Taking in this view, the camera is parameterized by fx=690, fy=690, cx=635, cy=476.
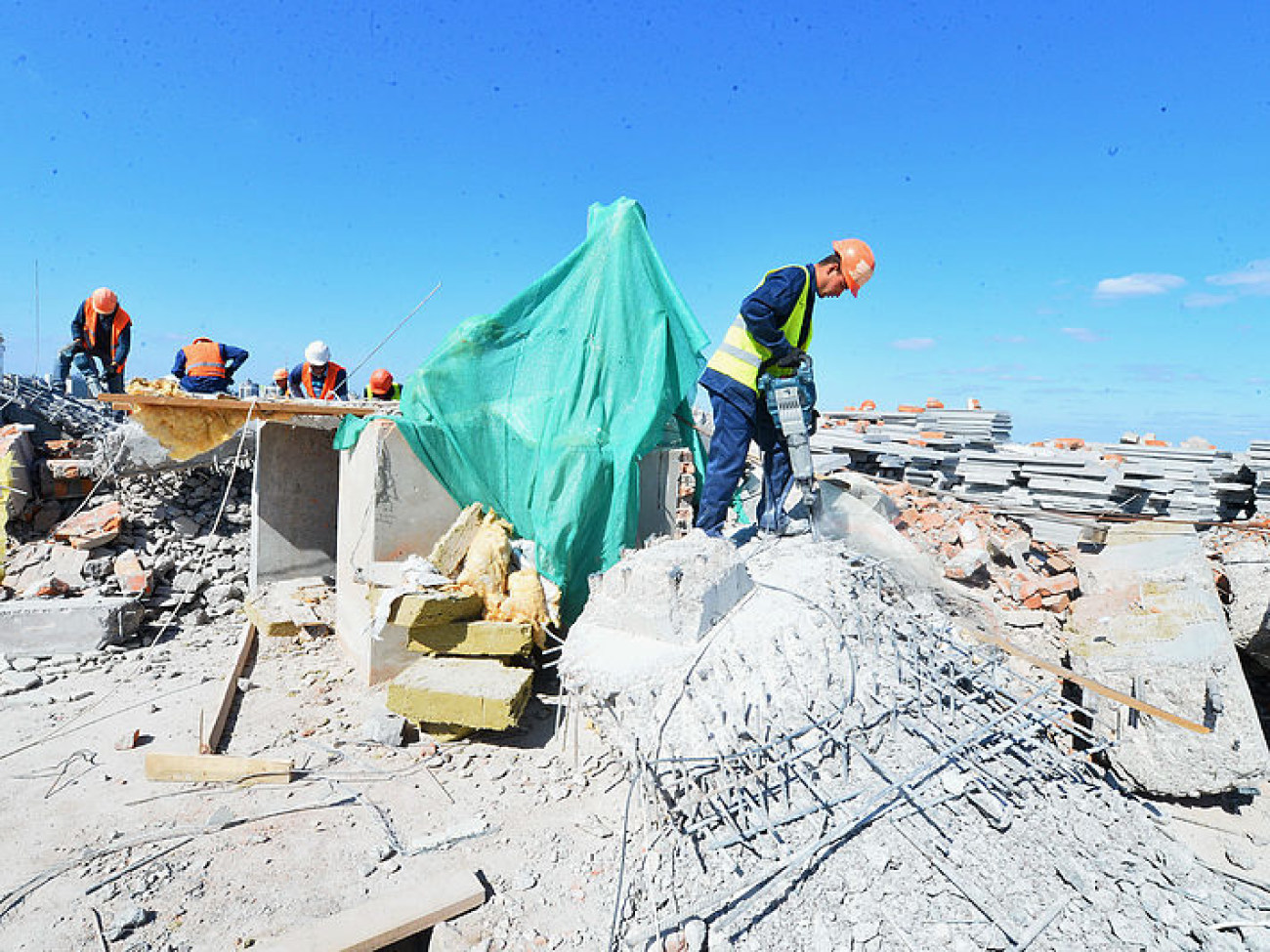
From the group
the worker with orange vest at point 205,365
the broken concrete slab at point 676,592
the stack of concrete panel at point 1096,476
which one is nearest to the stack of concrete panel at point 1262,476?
the stack of concrete panel at point 1096,476

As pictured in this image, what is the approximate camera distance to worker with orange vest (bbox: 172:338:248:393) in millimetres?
6715

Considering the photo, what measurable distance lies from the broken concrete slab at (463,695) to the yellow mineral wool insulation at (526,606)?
1.09 ft

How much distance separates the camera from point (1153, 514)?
7.05m

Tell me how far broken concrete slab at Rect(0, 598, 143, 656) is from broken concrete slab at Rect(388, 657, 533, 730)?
3.31 meters

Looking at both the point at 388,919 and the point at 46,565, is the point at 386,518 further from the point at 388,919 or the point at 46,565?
the point at 46,565

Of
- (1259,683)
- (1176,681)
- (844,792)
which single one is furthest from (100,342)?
(1259,683)

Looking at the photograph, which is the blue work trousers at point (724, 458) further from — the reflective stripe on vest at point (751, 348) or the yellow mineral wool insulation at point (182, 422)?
the yellow mineral wool insulation at point (182, 422)

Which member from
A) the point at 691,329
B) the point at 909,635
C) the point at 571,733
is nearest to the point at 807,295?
the point at 691,329

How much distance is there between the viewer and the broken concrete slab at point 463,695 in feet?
12.1

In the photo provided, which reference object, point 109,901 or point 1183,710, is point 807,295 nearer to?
point 1183,710

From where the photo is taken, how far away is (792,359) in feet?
13.8

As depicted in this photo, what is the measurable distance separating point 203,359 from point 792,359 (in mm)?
5822

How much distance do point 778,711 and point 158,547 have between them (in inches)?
263

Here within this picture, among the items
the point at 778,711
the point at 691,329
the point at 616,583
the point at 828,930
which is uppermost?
the point at 691,329
